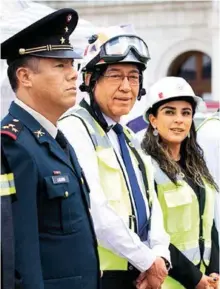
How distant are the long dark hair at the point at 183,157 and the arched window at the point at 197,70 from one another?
17645mm

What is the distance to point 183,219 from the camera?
123 inches


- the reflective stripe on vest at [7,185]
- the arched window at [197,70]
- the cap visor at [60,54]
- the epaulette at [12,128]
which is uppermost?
the cap visor at [60,54]

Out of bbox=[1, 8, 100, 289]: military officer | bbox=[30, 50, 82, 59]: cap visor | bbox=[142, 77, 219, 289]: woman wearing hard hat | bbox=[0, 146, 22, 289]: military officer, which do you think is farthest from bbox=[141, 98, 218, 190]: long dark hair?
bbox=[0, 146, 22, 289]: military officer

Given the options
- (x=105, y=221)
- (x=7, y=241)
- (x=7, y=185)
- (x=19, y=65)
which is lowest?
(x=105, y=221)

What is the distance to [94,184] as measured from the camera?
2.62m

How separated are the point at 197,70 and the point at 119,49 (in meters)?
19.1

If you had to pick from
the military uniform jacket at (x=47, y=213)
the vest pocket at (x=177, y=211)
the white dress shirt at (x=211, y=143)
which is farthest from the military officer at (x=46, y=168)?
the white dress shirt at (x=211, y=143)

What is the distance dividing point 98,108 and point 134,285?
2.38ft

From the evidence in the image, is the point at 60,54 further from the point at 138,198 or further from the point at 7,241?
the point at 138,198

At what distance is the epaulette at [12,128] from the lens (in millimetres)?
2088

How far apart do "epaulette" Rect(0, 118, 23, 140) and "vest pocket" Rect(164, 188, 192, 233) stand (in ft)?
3.71

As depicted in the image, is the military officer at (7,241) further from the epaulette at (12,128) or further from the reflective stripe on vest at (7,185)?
the epaulette at (12,128)

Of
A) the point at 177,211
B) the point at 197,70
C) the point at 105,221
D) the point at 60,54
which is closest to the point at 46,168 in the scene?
the point at 60,54

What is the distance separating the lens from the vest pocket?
3.11m
